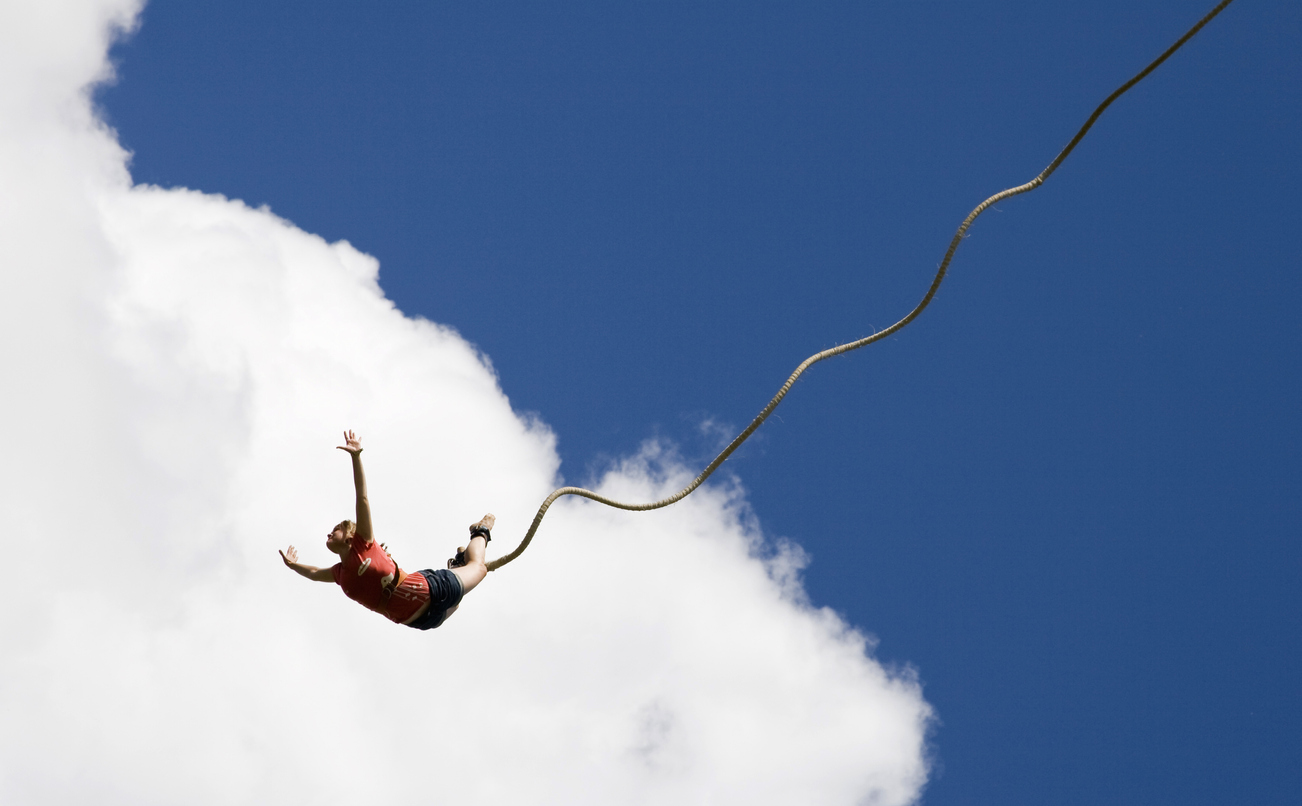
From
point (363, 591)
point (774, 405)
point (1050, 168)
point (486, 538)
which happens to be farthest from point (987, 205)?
point (363, 591)

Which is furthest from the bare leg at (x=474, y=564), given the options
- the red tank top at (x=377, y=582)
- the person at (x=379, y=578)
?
the red tank top at (x=377, y=582)

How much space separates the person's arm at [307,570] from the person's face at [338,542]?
19.0 inches

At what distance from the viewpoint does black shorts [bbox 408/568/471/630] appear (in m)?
12.2

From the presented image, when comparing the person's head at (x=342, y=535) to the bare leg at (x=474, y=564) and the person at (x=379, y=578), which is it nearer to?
the person at (x=379, y=578)

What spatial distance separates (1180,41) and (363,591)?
30.2ft

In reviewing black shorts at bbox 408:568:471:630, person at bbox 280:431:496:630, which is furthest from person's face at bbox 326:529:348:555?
black shorts at bbox 408:568:471:630

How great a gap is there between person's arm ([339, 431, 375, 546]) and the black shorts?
95cm

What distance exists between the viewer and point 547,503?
12.6 metres

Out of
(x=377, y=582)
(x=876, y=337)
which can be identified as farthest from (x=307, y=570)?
(x=876, y=337)

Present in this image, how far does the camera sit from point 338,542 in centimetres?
1150

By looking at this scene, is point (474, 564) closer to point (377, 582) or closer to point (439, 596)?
point (439, 596)

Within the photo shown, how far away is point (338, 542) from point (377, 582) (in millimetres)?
569

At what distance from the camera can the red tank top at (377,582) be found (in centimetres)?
1160

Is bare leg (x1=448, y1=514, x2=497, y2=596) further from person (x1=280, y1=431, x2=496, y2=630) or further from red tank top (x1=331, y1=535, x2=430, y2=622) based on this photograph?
red tank top (x1=331, y1=535, x2=430, y2=622)
